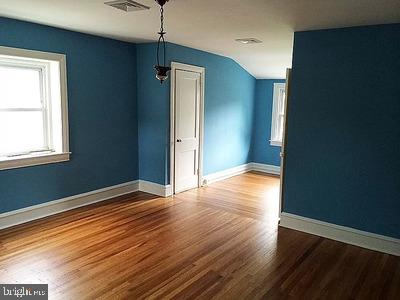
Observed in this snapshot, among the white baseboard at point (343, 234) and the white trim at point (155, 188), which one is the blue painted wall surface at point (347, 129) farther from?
→ the white trim at point (155, 188)

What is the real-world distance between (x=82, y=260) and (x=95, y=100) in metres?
2.24

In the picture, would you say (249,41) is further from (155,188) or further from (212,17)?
(155,188)

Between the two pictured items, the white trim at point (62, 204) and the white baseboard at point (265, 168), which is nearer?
the white trim at point (62, 204)

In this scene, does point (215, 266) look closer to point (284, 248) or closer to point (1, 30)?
point (284, 248)

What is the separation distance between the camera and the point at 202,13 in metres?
2.94

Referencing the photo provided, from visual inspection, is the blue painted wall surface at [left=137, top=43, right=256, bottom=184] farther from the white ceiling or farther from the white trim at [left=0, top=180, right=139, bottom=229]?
the white ceiling

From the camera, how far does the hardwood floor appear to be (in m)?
2.51

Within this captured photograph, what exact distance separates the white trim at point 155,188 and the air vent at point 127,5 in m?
2.72

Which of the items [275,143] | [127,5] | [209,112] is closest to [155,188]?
[209,112]

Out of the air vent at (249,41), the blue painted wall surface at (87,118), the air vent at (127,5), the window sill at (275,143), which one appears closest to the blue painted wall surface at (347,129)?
the air vent at (249,41)

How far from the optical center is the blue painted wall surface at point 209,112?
15.5 ft

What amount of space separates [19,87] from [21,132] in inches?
20.9

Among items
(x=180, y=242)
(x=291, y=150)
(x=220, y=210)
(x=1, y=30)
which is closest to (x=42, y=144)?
(x=1, y=30)

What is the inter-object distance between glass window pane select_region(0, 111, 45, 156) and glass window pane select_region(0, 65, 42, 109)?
0.11 m
